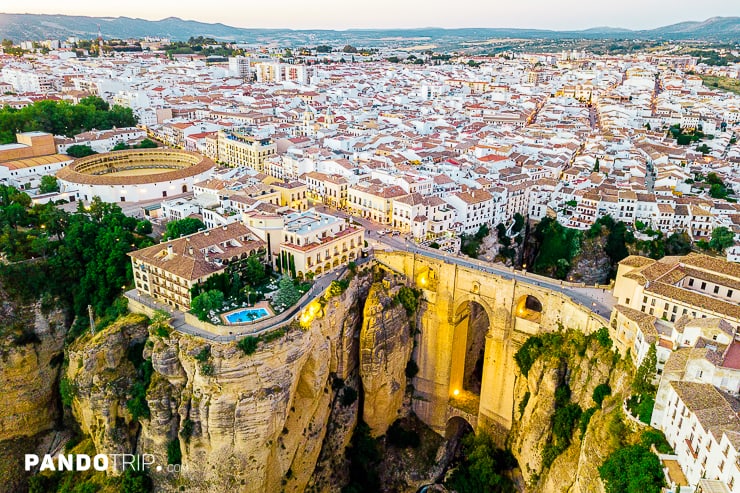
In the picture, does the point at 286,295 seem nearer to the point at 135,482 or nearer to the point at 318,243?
the point at 318,243

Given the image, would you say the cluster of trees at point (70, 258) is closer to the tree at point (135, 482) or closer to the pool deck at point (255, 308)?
the pool deck at point (255, 308)

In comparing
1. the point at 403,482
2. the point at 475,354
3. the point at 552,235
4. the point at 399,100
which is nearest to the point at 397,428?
the point at 403,482

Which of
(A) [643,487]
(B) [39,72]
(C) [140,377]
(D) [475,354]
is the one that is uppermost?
(B) [39,72]

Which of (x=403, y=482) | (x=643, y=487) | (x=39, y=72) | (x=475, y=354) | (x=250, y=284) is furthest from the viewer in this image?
(x=39, y=72)

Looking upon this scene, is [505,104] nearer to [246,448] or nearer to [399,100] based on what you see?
[399,100]

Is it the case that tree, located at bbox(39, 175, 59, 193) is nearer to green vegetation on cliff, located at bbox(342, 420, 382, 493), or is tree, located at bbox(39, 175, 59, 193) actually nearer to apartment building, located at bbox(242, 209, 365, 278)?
apartment building, located at bbox(242, 209, 365, 278)

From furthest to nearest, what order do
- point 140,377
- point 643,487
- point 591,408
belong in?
point 140,377, point 591,408, point 643,487
